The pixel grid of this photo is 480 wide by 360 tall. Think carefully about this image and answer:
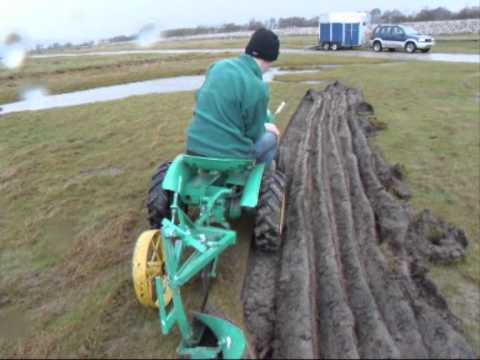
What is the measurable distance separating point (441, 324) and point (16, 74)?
23.3 metres

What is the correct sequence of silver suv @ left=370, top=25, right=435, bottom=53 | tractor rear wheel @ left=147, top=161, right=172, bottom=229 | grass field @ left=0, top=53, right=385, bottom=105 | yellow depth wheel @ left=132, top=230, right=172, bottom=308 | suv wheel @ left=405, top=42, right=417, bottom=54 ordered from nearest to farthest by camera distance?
yellow depth wheel @ left=132, top=230, right=172, bottom=308, tractor rear wheel @ left=147, top=161, right=172, bottom=229, grass field @ left=0, top=53, right=385, bottom=105, silver suv @ left=370, top=25, right=435, bottom=53, suv wheel @ left=405, top=42, right=417, bottom=54

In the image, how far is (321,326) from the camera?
268 cm

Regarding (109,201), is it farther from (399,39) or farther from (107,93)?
(399,39)

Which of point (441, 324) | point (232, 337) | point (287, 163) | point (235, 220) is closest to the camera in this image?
point (232, 337)

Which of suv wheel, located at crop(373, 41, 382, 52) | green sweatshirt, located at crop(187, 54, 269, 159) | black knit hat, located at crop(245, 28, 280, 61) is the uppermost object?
black knit hat, located at crop(245, 28, 280, 61)

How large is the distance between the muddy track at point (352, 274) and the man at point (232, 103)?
100 centimetres

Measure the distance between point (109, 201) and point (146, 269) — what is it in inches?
101

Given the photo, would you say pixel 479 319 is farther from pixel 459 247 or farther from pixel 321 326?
pixel 321 326

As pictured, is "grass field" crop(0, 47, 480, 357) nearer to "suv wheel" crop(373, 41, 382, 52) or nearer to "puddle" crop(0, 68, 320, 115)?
"puddle" crop(0, 68, 320, 115)

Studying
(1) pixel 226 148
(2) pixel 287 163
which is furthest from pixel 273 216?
(2) pixel 287 163

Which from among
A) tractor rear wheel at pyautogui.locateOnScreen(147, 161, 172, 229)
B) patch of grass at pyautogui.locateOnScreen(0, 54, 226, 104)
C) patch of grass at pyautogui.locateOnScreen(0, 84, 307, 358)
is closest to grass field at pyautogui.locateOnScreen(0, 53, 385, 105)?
patch of grass at pyautogui.locateOnScreen(0, 54, 226, 104)

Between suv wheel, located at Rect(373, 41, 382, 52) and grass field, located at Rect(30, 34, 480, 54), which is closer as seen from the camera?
grass field, located at Rect(30, 34, 480, 54)

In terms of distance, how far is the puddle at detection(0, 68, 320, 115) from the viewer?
41.2 ft

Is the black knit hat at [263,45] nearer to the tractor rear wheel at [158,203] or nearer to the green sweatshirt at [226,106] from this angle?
the green sweatshirt at [226,106]
